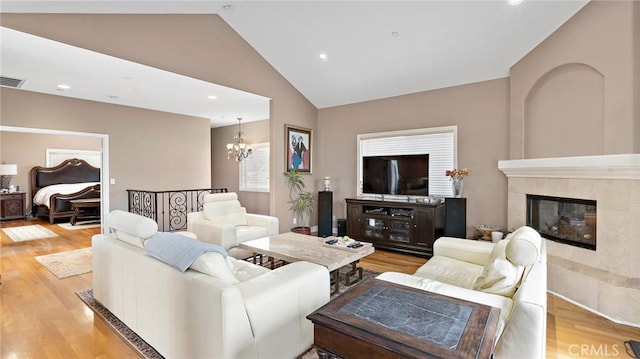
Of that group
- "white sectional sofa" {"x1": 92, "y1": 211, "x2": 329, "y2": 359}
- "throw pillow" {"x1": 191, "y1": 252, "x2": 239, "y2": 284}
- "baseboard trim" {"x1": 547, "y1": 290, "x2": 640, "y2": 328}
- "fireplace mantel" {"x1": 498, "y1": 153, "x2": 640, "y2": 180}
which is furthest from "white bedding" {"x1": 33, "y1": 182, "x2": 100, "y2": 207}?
"baseboard trim" {"x1": 547, "y1": 290, "x2": 640, "y2": 328}

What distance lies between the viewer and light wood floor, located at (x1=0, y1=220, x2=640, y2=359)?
215cm

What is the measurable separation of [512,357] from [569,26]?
3653mm

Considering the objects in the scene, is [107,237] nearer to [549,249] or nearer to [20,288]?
[20,288]

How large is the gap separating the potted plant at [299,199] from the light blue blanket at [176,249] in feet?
11.9

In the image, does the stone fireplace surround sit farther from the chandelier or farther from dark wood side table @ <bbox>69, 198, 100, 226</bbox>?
dark wood side table @ <bbox>69, 198, 100, 226</bbox>

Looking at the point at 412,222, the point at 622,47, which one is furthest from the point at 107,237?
the point at 622,47

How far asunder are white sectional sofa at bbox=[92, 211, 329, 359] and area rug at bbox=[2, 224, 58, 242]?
497 cm

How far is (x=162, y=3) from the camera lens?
362 cm

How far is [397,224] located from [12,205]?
950 centimetres

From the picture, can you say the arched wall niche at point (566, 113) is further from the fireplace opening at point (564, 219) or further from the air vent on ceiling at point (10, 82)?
the air vent on ceiling at point (10, 82)

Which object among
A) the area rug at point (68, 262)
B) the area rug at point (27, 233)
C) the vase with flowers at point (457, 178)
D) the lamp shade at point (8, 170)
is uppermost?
the lamp shade at point (8, 170)

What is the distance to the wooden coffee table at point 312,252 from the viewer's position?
285cm

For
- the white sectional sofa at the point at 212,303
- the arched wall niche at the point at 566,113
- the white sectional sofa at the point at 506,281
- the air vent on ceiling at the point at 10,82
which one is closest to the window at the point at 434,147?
the arched wall niche at the point at 566,113


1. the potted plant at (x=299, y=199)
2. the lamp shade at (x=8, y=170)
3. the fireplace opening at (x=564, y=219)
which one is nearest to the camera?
the fireplace opening at (x=564, y=219)
